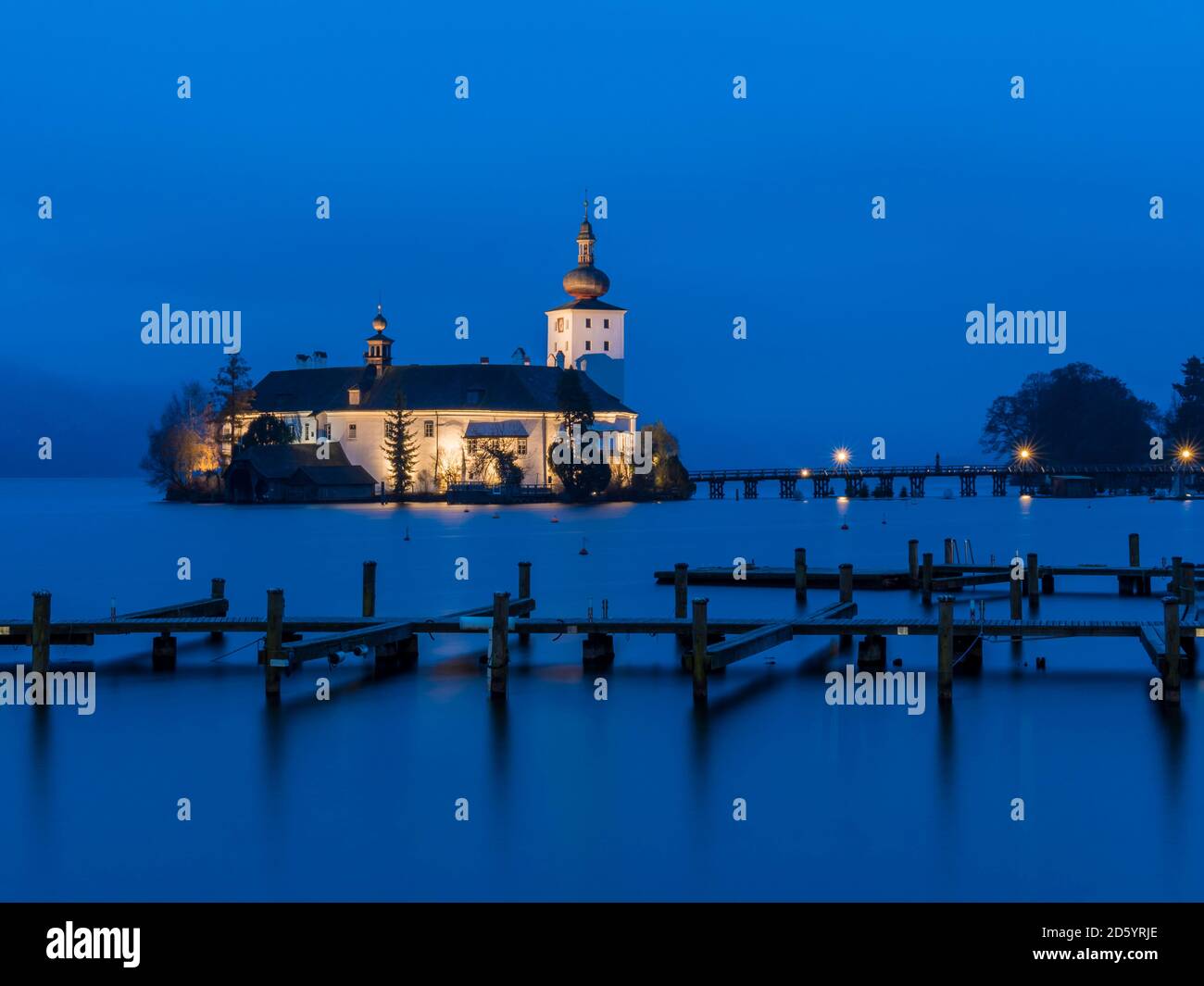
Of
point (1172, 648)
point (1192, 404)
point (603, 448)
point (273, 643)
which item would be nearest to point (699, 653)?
point (273, 643)

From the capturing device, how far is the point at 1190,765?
77.5ft

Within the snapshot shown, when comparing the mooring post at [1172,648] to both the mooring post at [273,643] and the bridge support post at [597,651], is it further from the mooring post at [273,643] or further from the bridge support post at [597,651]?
the mooring post at [273,643]

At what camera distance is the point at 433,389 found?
481ft

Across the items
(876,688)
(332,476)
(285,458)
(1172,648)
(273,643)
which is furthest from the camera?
(332,476)

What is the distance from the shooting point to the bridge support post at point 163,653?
33394 mm

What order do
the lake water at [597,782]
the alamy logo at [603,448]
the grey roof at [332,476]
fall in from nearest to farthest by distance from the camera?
the lake water at [597,782], the alamy logo at [603,448], the grey roof at [332,476]

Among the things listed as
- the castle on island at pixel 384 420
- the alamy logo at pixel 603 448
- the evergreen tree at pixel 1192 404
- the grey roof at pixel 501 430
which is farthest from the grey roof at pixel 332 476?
the evergreen tree at pixel 1192 404

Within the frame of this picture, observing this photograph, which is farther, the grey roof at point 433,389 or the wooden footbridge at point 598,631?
the grey roof at point 433,389

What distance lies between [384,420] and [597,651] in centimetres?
11305

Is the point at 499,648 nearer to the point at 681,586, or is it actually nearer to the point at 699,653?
the point at 699,653

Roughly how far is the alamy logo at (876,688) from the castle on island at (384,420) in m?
112
